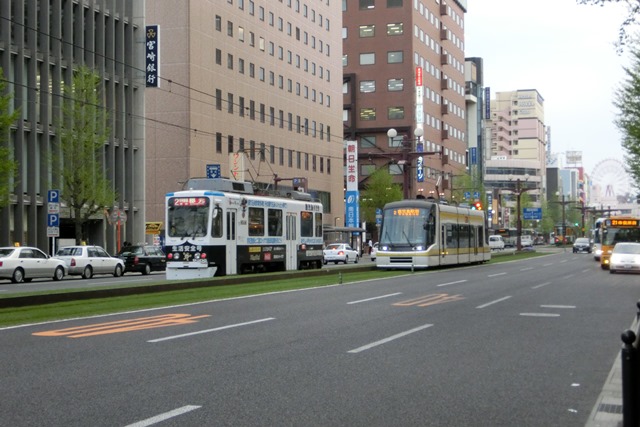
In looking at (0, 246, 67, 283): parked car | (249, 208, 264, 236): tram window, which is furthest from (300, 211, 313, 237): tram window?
(0, 246, 67, 283): parked car

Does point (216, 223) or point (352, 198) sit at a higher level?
point (352, 198)

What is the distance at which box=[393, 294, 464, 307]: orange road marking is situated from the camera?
19.8 meters

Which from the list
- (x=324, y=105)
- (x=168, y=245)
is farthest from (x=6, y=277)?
(x=324, y=105)

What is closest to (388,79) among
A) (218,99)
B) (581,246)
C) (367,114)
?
(367,114)

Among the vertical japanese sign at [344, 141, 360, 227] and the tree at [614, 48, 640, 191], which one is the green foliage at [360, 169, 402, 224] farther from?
the tree at [614, 48, 640, 191]

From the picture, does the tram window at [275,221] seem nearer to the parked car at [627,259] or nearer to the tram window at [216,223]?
the tram window at [216,223]

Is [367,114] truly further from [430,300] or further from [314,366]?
[314,366]

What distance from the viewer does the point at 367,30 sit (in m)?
113

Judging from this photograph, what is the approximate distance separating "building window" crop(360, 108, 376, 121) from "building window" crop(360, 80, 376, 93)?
257cm

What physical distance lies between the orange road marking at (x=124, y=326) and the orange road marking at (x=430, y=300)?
531 centimetres

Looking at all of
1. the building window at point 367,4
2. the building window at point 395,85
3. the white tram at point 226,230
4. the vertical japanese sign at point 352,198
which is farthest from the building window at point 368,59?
the white tram at point 226,230

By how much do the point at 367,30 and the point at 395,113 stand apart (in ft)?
39.2

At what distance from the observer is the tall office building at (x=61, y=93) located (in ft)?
160

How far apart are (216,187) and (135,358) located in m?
21.9
